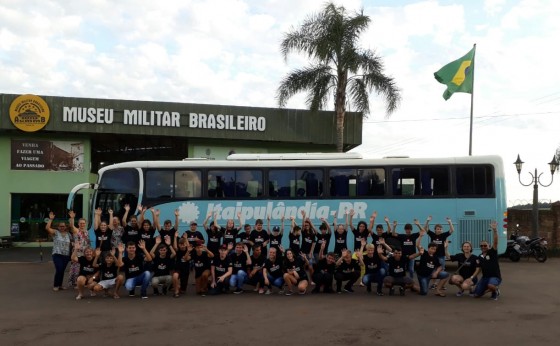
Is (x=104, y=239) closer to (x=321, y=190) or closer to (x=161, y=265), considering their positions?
(x=161, y=265)

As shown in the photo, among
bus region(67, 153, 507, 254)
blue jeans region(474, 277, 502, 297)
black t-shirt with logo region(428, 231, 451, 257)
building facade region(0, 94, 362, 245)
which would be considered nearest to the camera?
blue jeans region(474, 277, 502, 297)

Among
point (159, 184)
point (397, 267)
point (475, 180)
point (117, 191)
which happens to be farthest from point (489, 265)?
point (117, 191)

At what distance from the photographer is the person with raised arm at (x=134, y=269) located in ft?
33.0

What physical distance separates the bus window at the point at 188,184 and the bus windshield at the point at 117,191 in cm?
104

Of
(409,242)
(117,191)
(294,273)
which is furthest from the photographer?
(117,191)

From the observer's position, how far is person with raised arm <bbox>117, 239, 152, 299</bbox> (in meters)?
10.1

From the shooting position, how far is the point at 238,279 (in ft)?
34.3

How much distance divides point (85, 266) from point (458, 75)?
16587 mm

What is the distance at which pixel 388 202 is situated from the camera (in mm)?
13188

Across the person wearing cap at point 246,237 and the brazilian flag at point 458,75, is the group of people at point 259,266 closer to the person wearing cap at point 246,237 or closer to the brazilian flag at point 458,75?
the person wearing cap at point 246,237

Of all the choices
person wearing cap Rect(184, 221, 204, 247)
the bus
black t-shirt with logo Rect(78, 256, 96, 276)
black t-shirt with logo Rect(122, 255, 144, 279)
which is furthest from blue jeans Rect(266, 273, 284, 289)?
black t-shirt with logo Rect(78, 256, 96, 276)

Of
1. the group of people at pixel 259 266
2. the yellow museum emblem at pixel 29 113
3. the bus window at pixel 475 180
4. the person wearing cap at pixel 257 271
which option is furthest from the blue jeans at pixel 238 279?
the yellow museum emblem at pixel 29 113

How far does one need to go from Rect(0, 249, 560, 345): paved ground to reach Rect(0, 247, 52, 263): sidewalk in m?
6.51

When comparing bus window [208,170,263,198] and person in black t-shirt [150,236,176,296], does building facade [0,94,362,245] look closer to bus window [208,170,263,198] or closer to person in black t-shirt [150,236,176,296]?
bus window [208,170,263,198]
